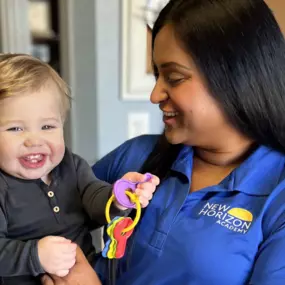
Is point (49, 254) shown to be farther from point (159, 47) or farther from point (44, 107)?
point (159, 47)

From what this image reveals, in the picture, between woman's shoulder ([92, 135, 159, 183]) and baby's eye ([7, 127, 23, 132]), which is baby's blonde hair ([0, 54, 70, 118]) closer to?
baby's eye ([7, 127, 23, 132])

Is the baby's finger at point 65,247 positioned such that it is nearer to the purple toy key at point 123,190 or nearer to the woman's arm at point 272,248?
the purple toy key at point 123,190

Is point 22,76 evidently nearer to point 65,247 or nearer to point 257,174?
point 65,247

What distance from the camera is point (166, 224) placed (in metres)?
0.99

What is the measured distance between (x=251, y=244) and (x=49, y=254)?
390 mm

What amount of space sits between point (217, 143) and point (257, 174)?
12 cm

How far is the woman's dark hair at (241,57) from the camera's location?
3.22ft

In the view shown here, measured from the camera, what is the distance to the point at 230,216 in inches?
37.0

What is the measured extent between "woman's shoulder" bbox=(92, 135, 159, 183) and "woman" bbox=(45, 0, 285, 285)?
0.14 metres

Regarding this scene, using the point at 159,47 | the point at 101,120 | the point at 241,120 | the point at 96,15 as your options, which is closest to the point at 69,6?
the point at 96,15

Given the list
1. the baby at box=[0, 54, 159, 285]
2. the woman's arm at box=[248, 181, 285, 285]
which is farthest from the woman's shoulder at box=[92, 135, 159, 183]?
the woman's arm at box=[248, 181, 285, 285]

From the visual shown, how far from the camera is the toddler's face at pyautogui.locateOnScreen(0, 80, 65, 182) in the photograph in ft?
3.21

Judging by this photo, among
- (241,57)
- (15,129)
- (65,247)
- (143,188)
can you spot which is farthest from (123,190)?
(241,57)

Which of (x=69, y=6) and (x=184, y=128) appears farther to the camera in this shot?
(x=69, y=6)
